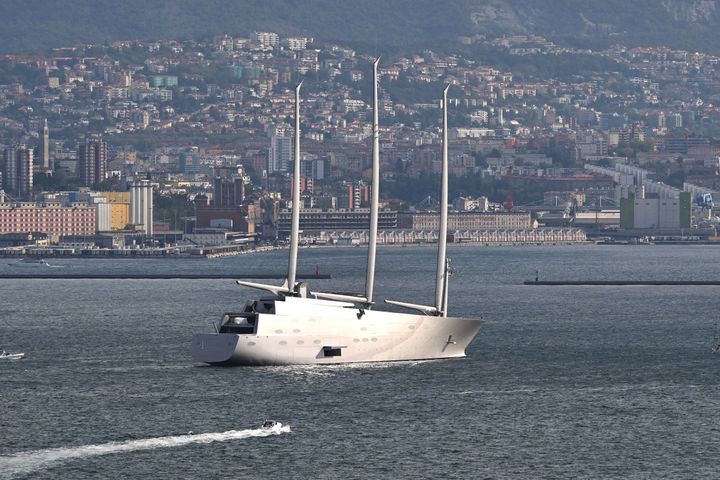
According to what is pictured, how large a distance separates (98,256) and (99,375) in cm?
10348

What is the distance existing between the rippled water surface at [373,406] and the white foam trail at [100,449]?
44mm

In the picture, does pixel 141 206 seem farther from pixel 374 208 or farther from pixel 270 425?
pixel 270 425

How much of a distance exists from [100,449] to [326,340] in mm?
10538

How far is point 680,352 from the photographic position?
6181 cm

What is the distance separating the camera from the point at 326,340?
53062 millimetres

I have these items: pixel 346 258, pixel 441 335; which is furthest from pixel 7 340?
pixel 346 258

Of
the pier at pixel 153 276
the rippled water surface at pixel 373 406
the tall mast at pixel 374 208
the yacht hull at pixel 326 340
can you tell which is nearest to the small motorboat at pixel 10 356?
the rippled water surface at pixel 373 406

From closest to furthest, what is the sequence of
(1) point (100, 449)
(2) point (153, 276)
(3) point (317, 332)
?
(1) point (100, 449) → (3) point (317, 332) → (2) point (153, 276)

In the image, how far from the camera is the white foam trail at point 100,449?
41875mm

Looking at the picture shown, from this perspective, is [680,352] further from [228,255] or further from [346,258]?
[228,255]

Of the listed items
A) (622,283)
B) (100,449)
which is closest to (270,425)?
(100,449)

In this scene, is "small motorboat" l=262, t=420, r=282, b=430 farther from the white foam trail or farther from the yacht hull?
the yacht hull

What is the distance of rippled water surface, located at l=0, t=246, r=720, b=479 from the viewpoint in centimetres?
4269

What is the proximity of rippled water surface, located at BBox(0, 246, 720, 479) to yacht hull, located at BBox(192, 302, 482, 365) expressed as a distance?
15.0 inches
